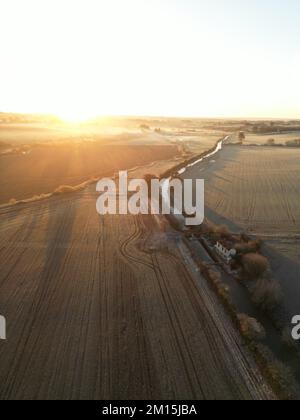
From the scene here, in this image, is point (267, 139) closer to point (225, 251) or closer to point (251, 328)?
point (225, 251)

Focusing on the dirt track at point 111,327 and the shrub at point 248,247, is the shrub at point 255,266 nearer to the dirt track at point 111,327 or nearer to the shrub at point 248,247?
the shrub at point 248,247

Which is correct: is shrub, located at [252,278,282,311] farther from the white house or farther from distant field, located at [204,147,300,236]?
distant field, located at [204,147,300,236]

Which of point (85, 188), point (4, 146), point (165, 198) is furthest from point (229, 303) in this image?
point (4, 146)

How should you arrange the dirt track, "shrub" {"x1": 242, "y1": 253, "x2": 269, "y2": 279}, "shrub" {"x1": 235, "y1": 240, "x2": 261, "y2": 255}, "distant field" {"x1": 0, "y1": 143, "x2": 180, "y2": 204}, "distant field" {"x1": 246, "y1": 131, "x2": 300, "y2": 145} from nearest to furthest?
1. the dirt track
2. "shrub" {"x1": 242, "y1": 253, "x2": 269, "y2": 279}
3. "shrub" {"x1": 235, "y1": 240, "x2": 261, "y2": 255}
4. "distant field" {"x1": 0, "y1": 143, "x2": 180, "y2": 204}
5. "distant field" {"x1": 246, "y1": 131, "x2": 300, "y2": 145}

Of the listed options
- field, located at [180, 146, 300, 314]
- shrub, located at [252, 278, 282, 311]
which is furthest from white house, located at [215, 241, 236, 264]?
shrub, located at [252, 278, 282, 311]

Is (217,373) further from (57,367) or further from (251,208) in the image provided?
(251,208)
